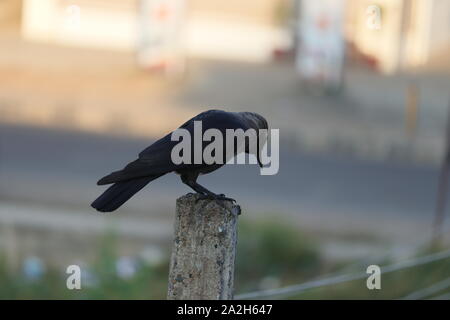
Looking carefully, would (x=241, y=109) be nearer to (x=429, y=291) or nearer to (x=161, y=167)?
(x=429, y=291)

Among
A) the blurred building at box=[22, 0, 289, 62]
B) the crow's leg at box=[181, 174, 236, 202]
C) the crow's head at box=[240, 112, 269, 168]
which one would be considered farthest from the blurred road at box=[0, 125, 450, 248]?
the crow's leg at box=[181, 174, 236, 202]

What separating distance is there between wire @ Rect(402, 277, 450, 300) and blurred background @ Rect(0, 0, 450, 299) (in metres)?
0.18

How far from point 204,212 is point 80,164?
9.57m

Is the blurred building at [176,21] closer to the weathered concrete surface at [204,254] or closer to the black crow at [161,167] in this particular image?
the black crow at [161,167]

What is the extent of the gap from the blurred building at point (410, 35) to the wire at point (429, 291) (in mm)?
2944

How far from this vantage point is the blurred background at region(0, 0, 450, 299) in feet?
28.9

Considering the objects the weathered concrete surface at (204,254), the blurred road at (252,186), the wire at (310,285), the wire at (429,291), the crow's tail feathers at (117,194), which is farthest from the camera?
the blurred road at (252,186)

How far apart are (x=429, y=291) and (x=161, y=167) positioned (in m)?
3.77

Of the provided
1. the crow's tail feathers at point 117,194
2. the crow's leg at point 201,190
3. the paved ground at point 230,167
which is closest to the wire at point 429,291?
the paved ground at point 230,167

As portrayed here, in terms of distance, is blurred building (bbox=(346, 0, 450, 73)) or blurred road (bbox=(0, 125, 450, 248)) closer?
blurred building (bbox=(346, 0, 450, 73))

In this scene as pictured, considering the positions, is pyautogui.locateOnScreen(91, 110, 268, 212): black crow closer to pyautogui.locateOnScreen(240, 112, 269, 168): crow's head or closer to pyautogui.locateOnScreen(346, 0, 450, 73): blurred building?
pyautogui.locateOnScreen(240, 112, 269, 168): crow's head

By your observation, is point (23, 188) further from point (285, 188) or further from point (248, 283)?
point (248, 283)

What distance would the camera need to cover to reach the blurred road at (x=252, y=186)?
10969mm
